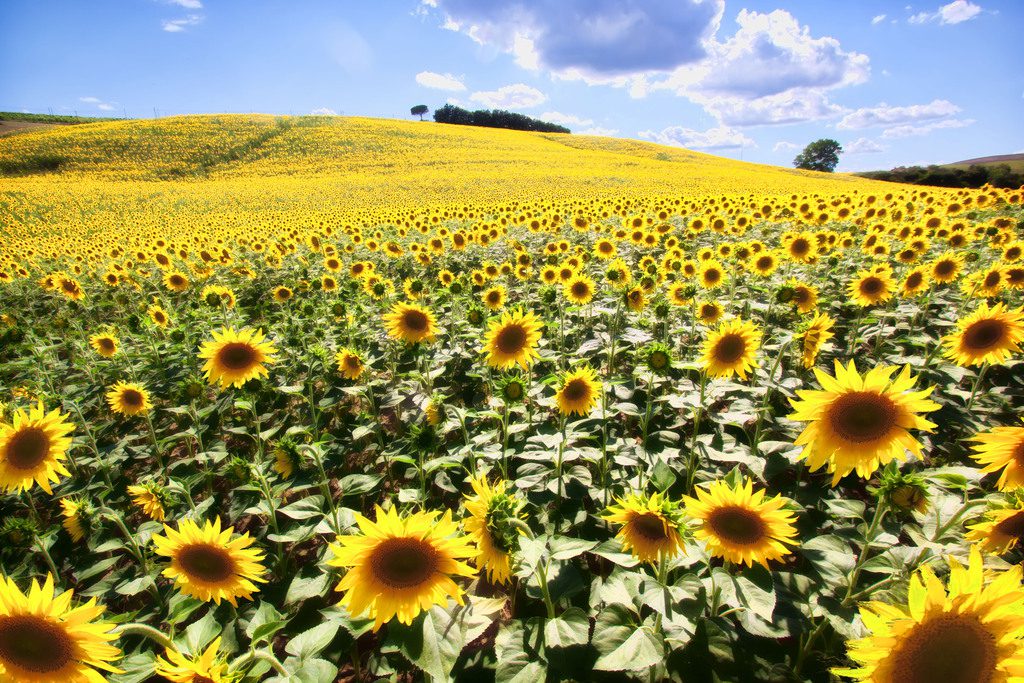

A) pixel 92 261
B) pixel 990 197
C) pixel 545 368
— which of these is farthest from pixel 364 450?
pixel 990 197

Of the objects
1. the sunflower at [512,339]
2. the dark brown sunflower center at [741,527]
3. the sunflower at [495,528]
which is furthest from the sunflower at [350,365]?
the dark brown sunflower center at [741,527]

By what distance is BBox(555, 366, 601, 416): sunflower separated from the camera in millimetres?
3125

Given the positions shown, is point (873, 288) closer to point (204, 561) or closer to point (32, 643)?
point (204, 561)

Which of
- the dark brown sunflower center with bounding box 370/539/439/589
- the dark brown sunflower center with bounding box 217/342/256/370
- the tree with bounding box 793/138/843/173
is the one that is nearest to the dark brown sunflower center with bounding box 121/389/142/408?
the dark brown sunflower center with bounding box 217/342/256/370

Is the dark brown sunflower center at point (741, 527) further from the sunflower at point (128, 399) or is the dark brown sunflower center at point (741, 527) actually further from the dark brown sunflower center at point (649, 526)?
the sunflower at point (128, 399)

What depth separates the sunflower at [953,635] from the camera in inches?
46.8

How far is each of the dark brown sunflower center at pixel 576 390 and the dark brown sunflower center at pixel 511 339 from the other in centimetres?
69

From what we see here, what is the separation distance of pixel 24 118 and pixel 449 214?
4680 inches

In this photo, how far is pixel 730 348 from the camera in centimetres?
323

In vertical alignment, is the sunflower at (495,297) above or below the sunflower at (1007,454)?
below

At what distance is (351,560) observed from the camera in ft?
5.92

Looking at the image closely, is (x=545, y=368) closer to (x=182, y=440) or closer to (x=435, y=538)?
(x=435, y=538)

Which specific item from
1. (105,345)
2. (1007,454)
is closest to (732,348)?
(1007,454)

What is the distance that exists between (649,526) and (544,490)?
1250 mm
